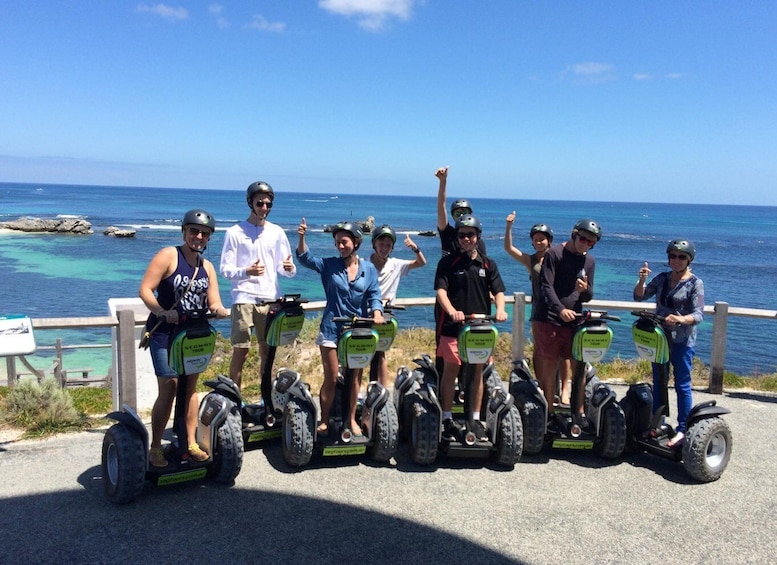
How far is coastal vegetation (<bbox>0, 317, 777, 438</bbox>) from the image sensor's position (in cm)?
573

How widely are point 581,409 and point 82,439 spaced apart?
4.41 metres

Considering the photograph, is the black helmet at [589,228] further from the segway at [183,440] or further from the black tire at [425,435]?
the segway at [183,440]

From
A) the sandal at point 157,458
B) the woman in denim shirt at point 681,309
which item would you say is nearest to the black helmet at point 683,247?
the woman in denim shirt at point 681,309

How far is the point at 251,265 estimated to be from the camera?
531 centimetres

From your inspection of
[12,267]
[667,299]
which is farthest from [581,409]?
[12,267]

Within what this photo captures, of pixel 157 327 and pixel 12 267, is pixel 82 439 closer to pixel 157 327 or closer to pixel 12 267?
pixel 157 327

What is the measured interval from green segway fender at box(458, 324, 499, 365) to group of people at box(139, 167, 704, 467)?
0.15 m

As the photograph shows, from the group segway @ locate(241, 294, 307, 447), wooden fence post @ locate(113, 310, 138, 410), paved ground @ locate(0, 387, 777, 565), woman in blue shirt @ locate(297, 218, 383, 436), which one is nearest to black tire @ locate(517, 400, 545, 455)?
paved ground @ locate(0, 387, 777, 565)

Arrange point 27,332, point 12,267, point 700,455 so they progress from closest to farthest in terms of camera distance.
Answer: point 700,455 → point 27,332 → point 12,267

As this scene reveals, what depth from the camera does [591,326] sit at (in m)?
5.11

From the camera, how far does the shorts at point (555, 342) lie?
558cm

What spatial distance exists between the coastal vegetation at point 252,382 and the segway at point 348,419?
2.12 meters

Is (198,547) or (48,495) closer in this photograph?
(198,547)

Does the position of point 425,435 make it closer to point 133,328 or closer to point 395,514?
point 395,514
